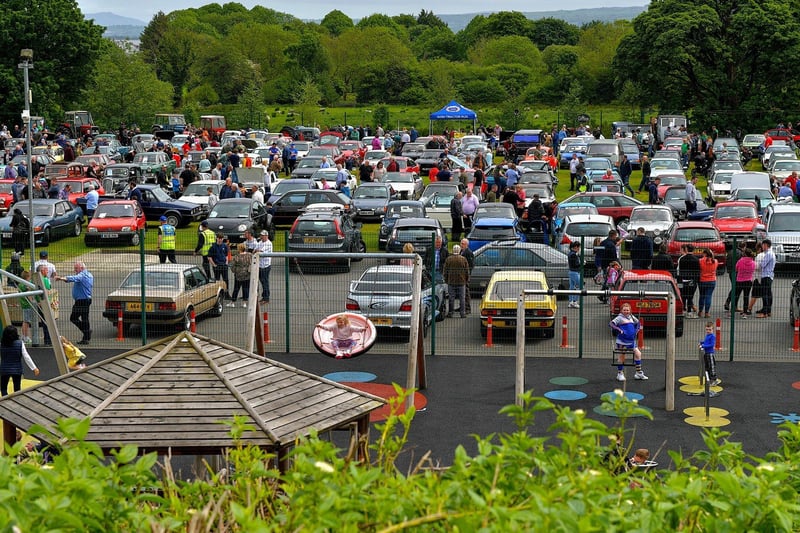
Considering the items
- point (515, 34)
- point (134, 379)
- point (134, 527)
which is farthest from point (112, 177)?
point (515, 34)

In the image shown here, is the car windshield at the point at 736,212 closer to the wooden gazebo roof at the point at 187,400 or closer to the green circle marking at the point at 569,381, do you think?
the green circle marking at the point at 569,381

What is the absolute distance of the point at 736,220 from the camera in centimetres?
3488

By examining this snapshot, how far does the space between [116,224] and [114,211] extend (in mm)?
811

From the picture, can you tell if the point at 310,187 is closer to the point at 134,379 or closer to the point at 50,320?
the point at 50,320

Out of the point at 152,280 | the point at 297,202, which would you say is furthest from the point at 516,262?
the point at 297,202

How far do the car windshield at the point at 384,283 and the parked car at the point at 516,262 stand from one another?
3031 mm

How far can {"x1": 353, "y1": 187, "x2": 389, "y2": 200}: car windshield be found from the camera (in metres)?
41.4

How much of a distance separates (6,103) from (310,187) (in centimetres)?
3927

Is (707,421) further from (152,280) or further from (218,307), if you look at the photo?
(152,280)

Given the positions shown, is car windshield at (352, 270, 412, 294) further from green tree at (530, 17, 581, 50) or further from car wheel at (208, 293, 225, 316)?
green tree at (530, 17, 581, 50)

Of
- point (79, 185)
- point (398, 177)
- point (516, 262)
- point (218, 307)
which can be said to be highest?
point (398, 177)

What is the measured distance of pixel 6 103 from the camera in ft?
245

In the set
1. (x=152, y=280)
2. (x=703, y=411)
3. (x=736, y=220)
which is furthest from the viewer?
(x=736, y=220)

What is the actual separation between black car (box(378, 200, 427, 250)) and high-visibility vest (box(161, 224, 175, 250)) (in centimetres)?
728
